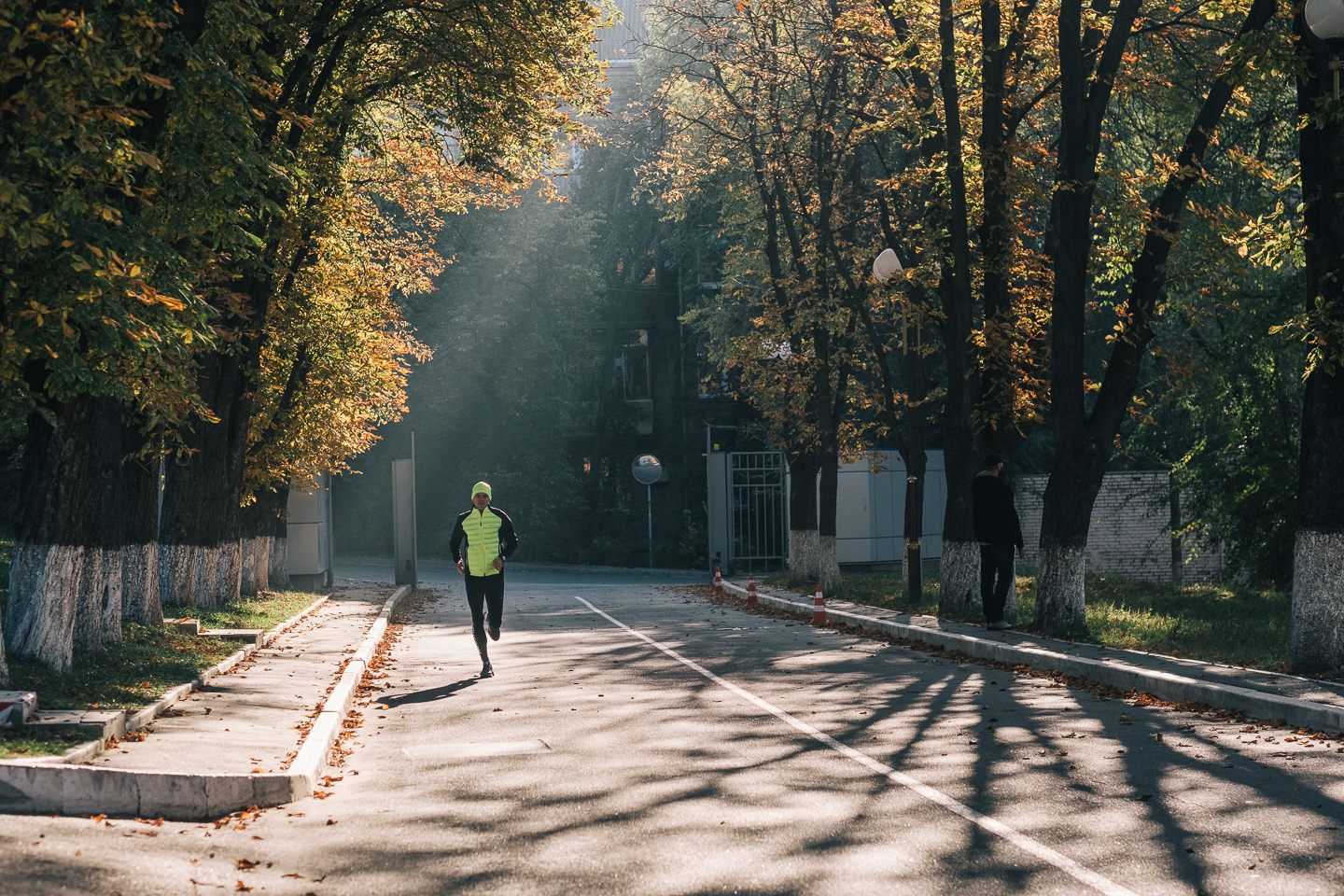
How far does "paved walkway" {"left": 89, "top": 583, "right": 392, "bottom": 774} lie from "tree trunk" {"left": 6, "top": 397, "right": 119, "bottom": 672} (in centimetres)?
148

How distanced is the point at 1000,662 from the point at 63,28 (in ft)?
36.5

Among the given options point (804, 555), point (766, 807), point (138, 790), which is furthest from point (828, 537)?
point (138, 790)

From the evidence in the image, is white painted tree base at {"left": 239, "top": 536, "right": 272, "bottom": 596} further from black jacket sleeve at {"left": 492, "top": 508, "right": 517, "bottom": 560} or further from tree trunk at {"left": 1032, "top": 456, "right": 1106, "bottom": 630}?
tree trunk at {"left": 1032, "top": 456, "right": 1106, "bottom": 630}

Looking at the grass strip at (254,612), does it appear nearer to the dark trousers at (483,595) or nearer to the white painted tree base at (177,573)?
the white painted tree base at (177,573)

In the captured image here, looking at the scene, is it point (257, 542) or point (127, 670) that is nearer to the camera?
point (127, 670)

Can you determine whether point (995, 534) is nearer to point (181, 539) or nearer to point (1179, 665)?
point (1179, 665)

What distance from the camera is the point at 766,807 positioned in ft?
Answer: 23.7

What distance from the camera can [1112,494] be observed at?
3341 centimetres

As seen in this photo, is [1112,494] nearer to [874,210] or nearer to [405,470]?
[874,210]

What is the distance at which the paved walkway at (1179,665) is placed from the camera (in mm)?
10602

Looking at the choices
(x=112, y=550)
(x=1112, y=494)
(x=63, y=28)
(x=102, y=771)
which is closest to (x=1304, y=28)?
(x=63, y=28)

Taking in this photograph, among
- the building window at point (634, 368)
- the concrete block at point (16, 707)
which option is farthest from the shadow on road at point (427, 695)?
the building window at point (634, 368)

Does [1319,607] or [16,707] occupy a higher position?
[1319,607]

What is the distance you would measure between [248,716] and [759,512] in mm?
29814
